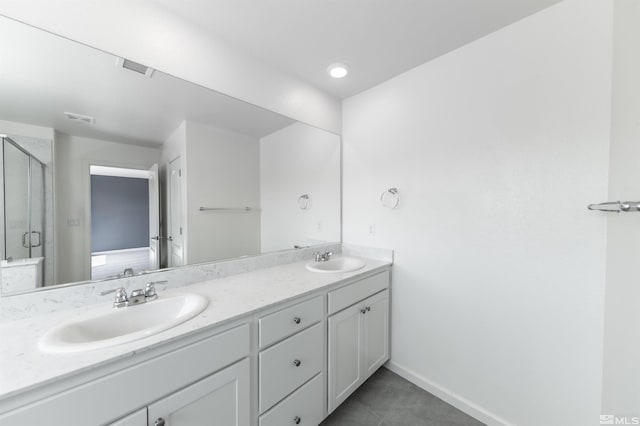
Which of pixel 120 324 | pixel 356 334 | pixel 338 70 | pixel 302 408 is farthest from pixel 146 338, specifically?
pixel 338 70

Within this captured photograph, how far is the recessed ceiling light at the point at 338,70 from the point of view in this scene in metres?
1.79

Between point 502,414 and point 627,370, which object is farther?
point 502,414

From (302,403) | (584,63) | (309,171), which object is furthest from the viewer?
(309,171)

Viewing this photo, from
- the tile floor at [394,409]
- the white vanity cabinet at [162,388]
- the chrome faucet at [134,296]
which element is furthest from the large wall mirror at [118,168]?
the tile floor at [394,409]

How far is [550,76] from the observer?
50.8 inches

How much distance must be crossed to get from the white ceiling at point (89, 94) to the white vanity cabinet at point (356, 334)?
4.69 ft

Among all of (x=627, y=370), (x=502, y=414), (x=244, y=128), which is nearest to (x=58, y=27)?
(x=244, y=128)

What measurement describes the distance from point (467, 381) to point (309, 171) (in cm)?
194

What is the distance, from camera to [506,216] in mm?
1444

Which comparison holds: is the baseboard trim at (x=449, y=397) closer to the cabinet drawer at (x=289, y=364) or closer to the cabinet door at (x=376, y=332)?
the cabinet door at (x=376, y=332)

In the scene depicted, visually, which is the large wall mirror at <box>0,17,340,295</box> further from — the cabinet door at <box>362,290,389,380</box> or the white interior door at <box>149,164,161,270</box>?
the cabinet door at <box>362,290,389,380</box>

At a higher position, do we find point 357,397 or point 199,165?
point 199,165


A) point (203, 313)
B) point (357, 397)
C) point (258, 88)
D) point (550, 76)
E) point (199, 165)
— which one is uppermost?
point (258, 88)

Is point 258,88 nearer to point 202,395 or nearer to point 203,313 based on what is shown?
point 203,313
